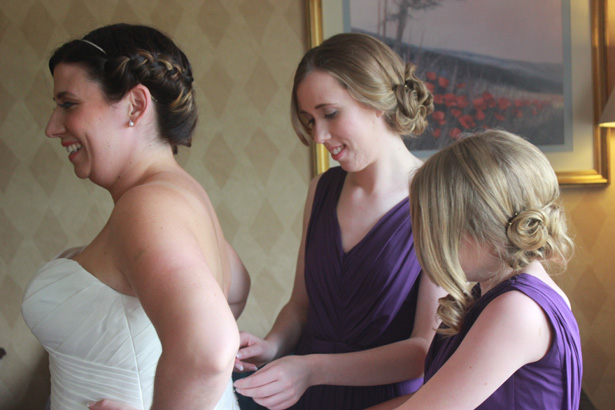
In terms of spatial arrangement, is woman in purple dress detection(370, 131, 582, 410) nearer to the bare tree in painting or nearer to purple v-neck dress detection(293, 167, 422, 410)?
purple v-neck dress detection(293, 167, 422, 410)

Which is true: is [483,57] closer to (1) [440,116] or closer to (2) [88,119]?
(1) [440,116]

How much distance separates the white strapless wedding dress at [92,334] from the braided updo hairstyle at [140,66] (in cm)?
36

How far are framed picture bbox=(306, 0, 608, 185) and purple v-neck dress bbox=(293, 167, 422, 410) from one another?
132 centimetres

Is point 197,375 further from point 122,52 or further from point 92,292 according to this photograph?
point 122,52

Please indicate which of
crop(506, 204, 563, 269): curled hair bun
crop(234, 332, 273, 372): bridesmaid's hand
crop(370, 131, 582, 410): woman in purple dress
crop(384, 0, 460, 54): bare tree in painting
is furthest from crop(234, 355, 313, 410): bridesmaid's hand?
crop(384, 0, 460, 54): bare tree in painting

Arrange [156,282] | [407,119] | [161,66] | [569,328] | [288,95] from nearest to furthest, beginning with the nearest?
[156,282], [569,328], [161,66], [407,119], [288,95]

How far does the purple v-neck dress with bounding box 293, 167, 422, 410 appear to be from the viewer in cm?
143

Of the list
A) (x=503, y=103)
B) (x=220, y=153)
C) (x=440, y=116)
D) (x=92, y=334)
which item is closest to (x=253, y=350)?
(x=92, y=334)

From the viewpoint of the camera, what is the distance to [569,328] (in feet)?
3.20

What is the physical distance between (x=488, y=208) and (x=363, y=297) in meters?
0.53

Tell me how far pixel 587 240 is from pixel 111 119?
7.26 feet

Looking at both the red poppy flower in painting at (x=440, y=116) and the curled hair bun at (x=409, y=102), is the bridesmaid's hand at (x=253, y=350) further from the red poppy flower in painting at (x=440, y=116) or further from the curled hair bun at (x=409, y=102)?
the red poppy flower in painting at (x=440, y=116)

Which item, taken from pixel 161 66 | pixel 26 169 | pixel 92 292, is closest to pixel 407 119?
pixel 161 66

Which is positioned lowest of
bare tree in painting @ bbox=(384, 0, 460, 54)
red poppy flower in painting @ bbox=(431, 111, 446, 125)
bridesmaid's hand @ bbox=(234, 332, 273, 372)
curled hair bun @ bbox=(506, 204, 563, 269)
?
bridesmaid's hand @ bbox=(234, 332, 273, 372)
